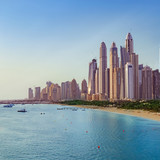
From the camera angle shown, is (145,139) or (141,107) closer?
(145,139)

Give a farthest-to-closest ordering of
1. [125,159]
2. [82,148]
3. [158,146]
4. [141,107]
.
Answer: [141,107], [158,146], [82,148], [125,159]

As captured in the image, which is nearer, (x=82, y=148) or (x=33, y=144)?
(x=82, y=148)

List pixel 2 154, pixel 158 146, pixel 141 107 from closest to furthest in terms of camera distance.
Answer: pixel 2 154
pixel 158 146
pixel 141 107

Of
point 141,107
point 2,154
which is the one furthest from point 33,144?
point 141,107

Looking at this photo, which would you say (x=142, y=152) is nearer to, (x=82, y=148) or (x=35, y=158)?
(x=82, y=148)

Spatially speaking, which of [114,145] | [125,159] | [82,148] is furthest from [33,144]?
[125,159]

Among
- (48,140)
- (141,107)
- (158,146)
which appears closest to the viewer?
(158,146)

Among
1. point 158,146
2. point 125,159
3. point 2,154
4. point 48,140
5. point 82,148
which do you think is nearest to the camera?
point 125,159

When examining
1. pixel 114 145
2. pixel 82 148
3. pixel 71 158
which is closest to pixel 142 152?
pixel 114 145

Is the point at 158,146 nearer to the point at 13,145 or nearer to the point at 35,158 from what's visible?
Answer: the point at 35,158
